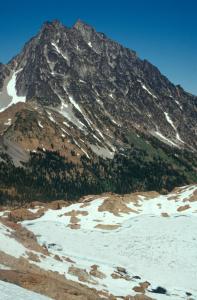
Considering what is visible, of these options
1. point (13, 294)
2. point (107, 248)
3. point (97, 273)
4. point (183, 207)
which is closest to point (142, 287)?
point (97, 273)

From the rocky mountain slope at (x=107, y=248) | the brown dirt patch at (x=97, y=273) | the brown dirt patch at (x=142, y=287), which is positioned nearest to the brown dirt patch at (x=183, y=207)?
the rocky mountain slope at (x=107, y=248)

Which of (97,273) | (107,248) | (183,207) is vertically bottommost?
(97,273)

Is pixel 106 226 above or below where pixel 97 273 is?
above

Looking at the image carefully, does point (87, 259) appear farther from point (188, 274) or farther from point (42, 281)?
point (42, 281)

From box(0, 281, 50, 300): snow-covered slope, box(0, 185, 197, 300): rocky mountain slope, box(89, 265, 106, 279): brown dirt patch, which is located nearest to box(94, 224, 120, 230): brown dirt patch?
box(0, 185, 197, 300): rocky mountain slope

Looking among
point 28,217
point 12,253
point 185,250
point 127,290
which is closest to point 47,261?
point 12,253

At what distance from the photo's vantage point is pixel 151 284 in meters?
64.3

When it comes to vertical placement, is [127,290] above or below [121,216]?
below

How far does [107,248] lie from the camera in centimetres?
8150

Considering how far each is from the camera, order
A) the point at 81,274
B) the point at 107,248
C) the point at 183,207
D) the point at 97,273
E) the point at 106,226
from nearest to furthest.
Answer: the point at 81,274 → the point at 97,273 → the point at 107,248 → the point at 106,226 → the point at 183,207

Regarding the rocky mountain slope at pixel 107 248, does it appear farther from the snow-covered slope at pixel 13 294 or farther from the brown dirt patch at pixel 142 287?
the snow-covered slope at pixel 13 294

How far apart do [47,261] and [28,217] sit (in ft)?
169

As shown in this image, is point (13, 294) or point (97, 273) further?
point (97, 273)

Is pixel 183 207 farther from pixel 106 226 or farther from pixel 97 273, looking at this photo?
pixel 97 273
